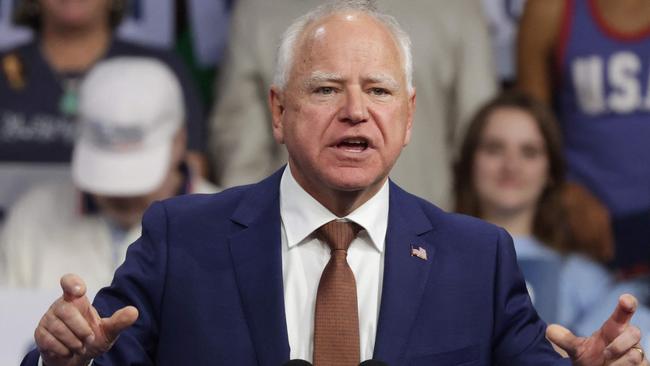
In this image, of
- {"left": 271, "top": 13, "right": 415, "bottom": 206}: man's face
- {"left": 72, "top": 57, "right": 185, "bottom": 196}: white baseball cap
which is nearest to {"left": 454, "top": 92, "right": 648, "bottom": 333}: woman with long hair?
{"left": 72, "top": 57, "right": 185, "bottom": 196}: white baseball cap

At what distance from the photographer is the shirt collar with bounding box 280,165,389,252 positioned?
2191mm

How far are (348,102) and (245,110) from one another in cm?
226

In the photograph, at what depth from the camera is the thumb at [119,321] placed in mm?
1935

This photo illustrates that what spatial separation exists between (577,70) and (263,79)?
3.13 feet

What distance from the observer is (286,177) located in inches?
89.4

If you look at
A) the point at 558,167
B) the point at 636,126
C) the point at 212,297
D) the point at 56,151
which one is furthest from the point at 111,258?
the point at 212,297

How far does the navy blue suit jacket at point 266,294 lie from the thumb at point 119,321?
5.4 inches

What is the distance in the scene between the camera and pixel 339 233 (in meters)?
2.18

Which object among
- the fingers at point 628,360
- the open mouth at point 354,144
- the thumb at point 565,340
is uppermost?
the open mouth at point 354,144

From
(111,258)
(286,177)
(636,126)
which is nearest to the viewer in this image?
(286,177)

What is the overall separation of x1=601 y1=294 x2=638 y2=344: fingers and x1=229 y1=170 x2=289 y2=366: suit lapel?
0.46 m

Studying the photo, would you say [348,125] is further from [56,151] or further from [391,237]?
[56,151]

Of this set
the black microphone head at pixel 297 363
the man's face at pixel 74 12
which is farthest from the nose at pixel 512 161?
the black microphone head at pixel 297 363

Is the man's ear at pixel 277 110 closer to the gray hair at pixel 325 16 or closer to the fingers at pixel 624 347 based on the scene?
the gray hair at pixel 325 16
